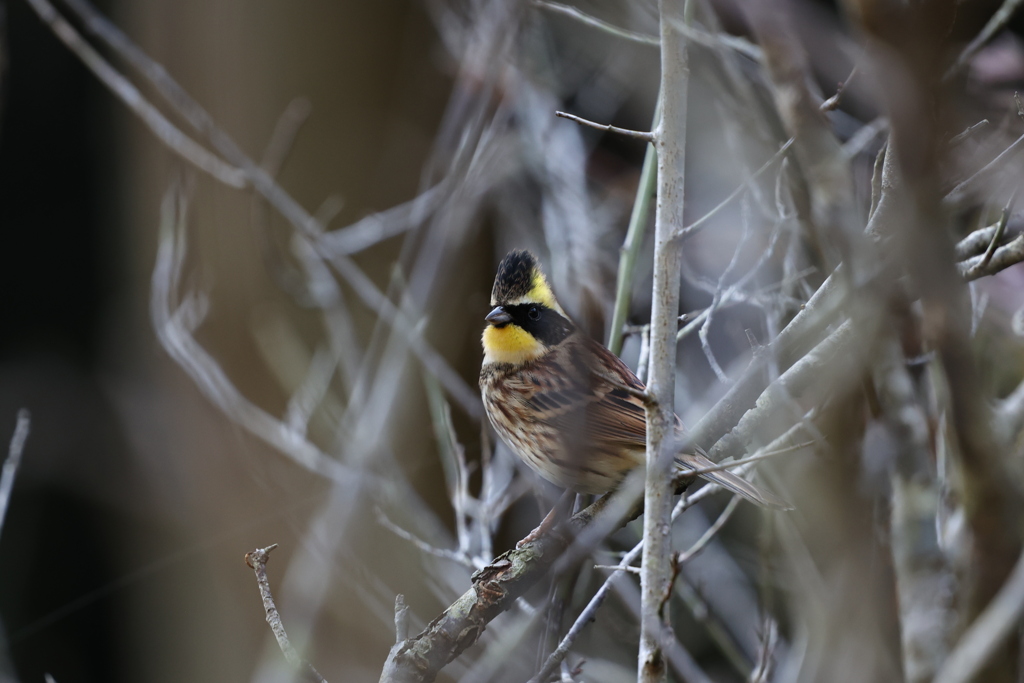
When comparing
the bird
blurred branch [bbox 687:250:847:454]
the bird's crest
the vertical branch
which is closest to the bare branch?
blurred branch [bbox 687:250:847:454]

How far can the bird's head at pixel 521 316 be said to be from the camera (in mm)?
3146

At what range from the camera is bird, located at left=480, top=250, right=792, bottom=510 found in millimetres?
2945

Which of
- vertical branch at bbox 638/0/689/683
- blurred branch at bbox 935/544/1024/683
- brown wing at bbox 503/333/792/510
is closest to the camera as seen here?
blurred branch at bbox 935/544/1024/683

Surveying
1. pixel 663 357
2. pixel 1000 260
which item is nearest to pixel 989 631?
pixel 663 357

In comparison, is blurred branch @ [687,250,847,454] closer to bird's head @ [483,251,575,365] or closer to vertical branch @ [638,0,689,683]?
vertical branch @ [638,0,689,683]

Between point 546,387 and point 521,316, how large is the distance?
303 mm

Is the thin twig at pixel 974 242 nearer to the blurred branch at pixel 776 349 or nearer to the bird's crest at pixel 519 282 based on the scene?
the blurred branch at pixel 776 349

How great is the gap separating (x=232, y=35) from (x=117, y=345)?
232 cm

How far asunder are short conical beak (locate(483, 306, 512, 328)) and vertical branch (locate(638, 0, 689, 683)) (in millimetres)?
1421

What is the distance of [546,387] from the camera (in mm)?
3342

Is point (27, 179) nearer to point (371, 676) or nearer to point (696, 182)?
point (371, 676)

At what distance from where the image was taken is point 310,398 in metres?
4.38

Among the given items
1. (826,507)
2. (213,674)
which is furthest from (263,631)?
(826,507)

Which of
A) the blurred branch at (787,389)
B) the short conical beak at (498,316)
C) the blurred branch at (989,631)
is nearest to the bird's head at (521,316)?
the short conical beak at (498,316)
